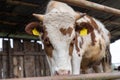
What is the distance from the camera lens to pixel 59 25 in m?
3.94

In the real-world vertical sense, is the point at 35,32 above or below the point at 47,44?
above

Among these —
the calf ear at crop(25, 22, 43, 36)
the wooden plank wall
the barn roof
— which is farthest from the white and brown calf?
the wooden plank wall

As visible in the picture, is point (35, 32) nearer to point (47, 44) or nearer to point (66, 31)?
point (47, 44)

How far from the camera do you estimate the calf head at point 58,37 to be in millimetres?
3678

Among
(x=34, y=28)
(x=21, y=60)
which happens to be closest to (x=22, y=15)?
(x=21, y=60)

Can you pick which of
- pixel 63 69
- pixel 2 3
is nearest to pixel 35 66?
pixel 2 3

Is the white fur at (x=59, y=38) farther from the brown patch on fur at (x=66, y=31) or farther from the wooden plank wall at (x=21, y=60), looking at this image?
the wooden plank wall at (x=21, y=60)

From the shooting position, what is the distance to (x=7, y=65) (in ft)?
24.4

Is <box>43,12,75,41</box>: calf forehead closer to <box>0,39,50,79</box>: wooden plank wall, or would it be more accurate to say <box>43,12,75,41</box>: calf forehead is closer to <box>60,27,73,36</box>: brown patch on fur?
<box>60,27,73,36</box>: brown patch on fur

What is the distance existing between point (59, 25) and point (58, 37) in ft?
0.61

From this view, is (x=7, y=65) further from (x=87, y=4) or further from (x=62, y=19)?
(x=87, y=4)

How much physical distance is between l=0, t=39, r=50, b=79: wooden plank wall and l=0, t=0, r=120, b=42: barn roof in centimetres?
24

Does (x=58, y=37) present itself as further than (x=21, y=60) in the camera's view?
No

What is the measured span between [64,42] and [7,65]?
3.89 m
